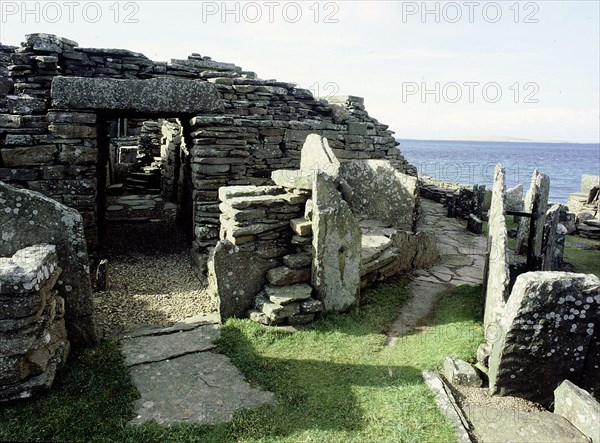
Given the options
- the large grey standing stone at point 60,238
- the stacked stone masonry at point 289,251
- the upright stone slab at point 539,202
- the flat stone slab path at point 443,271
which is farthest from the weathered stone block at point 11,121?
the upright stone slab at point 539,202

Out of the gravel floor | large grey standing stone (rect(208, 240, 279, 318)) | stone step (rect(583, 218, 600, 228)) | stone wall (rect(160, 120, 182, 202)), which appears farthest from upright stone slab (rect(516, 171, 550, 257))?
stone wall (rect(160, 120, 182, 202))

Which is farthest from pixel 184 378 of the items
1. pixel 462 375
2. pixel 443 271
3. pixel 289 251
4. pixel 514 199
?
pixel 514 199

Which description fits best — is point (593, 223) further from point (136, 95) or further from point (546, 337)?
point (136, 95)

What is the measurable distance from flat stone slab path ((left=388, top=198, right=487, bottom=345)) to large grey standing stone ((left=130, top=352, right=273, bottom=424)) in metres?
A: 2.05

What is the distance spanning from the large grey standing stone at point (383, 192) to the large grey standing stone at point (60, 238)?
4.90m

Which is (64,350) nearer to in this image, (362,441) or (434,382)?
(362,441)

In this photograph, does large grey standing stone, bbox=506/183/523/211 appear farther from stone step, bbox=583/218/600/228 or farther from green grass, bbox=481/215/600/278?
stone step, bbox=583/218/600/228

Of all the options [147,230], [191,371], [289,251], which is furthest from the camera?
[147,230]

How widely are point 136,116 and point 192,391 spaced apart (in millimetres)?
6125

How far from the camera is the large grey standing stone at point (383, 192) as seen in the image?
28.5ft

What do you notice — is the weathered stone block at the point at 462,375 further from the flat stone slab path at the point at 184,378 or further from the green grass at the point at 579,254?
the green grass at the point at 579,254

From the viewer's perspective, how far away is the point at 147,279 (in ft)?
26.0

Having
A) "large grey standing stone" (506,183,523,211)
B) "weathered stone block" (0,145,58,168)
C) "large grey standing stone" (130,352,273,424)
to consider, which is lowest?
"large grey standing stone" (130,352,273,424)

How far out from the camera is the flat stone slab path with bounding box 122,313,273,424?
4141mm
